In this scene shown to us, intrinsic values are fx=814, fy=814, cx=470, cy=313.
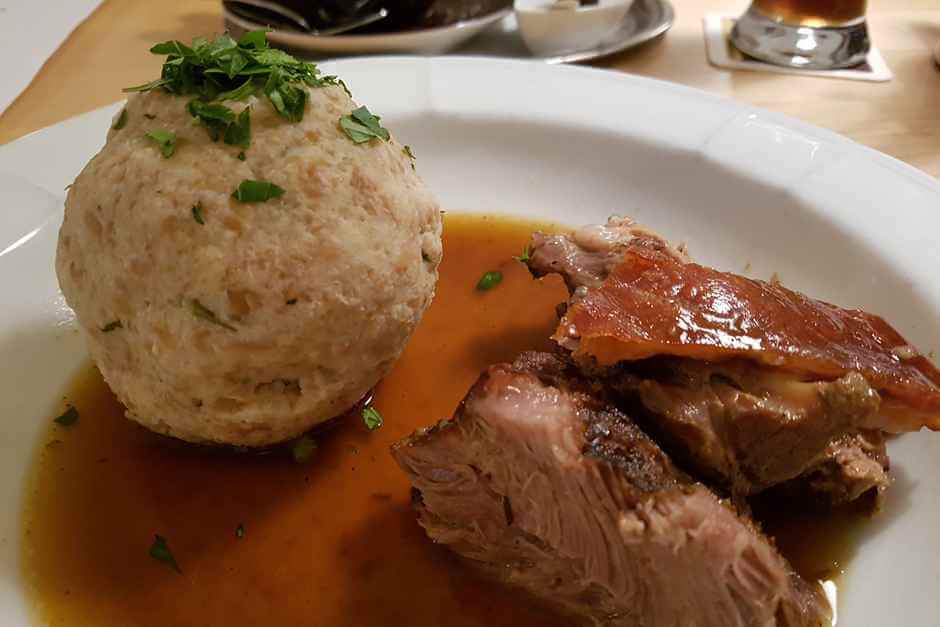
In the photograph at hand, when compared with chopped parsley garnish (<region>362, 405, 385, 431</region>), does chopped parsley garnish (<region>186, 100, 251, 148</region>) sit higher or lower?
higher

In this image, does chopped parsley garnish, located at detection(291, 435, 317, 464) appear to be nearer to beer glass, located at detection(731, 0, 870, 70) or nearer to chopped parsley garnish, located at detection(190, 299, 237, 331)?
chopped parsley garnish, located at detection(190, 299, 237, 331)

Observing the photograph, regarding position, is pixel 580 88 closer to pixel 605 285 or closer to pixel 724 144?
pixel 724 144

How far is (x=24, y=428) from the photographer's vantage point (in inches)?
90.7

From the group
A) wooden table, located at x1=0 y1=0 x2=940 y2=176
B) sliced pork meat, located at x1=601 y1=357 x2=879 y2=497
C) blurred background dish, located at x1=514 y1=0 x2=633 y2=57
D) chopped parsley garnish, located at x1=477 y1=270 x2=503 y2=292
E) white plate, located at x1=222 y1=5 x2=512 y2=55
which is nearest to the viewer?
sliced pork meat, located at x1=601 y1=357 x2=879 y2=497

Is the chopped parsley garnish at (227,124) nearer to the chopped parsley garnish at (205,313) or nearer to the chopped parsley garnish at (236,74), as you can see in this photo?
the chopped parsley garnish at (236,74)

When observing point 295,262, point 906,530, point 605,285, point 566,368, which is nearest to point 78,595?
point 295,262

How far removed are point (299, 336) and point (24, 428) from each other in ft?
3.25

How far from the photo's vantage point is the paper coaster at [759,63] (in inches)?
155

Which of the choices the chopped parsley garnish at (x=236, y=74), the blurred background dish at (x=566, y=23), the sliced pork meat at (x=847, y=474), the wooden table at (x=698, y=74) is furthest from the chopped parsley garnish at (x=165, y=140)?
the blurred background dish at (x=566, y=23)

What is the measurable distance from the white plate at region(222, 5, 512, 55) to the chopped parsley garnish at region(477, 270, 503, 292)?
4.80ft

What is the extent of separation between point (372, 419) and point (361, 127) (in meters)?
0.85

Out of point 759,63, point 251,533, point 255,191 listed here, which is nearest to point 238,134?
point 255,191

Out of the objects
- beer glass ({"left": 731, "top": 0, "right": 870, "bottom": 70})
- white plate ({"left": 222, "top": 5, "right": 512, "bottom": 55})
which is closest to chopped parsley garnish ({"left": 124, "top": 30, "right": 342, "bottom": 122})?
white plate ({"left": 222, "top": 5, "right": 512, "bottom": 55})

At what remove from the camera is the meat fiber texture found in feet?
6.07
